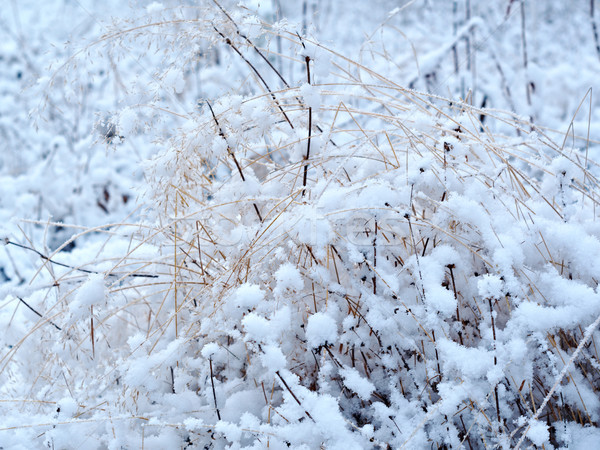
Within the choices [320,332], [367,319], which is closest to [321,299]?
[367,319]

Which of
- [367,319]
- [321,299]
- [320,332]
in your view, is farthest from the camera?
[321,299]

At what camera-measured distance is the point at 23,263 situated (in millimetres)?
2332

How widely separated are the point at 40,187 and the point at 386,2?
187 inches

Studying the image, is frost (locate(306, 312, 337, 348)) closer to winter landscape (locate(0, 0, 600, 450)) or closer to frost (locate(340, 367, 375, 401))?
winter landscape (locate(0, 0, 600, 450))

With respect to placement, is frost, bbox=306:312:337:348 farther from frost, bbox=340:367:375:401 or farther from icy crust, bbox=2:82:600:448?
frost, bbox=340:367:375:401

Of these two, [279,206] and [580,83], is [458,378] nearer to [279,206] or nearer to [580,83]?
[279,206]

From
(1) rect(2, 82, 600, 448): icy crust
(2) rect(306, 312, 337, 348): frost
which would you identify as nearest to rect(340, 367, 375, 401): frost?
(1) rect(2, 82, 600, 448): icy crust

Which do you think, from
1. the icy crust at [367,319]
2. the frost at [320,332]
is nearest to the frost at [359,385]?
the icy crust at [367,319]

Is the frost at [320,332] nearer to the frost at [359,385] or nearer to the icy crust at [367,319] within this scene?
the icy crust at [367,319]

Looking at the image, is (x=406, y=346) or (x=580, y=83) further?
(x=580, y=83)

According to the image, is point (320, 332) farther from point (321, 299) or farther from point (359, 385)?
point (321, 299)

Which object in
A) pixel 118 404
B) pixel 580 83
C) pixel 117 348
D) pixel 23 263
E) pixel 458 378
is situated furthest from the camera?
pixel 580 83

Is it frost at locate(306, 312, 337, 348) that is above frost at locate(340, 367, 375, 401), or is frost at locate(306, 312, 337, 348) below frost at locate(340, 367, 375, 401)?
above

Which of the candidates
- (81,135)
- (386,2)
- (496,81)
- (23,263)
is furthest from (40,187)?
(386,2)
